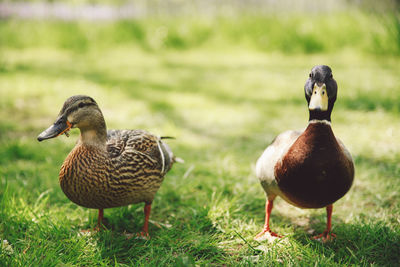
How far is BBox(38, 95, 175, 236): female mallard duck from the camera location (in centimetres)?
212

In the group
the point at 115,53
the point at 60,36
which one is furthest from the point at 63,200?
the point at 60,36

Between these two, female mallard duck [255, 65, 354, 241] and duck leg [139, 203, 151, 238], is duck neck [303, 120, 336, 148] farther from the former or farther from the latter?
duck leg [139, 203, 151, 238]

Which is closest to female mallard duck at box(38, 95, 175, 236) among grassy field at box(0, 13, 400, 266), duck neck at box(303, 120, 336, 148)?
grassy field at box(0, 13, 400, 266)

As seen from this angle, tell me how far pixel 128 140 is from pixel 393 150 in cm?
250

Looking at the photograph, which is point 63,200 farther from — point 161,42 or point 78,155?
point 161,42

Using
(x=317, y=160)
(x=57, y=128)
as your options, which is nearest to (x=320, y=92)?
(x=317, y=160)

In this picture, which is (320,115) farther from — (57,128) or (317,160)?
(57,128)

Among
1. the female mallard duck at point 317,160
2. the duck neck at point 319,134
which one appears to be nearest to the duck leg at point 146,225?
the female mallard duck at point 317,160

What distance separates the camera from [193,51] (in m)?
8.57

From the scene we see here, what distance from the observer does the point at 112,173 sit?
217cm

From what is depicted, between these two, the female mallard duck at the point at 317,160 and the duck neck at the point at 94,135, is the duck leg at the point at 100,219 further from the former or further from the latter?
the female mallard duck at the point at 317,160

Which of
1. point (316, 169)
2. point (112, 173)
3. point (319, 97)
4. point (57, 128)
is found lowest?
point (112, 173)

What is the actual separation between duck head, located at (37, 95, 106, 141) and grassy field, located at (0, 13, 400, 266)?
0.59 meters

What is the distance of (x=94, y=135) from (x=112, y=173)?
271 mm
